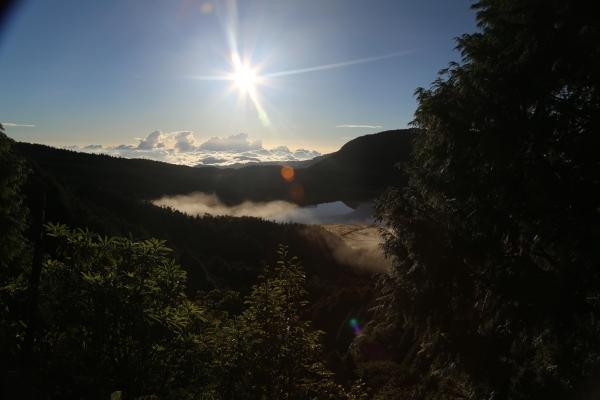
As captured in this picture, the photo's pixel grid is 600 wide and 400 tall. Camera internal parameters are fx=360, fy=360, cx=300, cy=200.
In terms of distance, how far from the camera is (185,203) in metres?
80.1

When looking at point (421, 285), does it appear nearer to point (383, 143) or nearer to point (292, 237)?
point (292, 237)

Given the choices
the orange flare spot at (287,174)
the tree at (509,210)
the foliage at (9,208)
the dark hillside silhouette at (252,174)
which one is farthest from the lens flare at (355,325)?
the orange flare spot at (287,174)

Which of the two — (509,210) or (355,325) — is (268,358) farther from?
(355,325)

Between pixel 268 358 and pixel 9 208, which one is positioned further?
pixel 9 208

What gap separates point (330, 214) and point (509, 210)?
9083 cm

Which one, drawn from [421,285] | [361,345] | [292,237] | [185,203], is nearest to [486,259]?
[421,285]

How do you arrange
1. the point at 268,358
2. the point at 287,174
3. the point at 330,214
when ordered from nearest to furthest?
the point at 268,358, the point at 330,214, the point at 287,174

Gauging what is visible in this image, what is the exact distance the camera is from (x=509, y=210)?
5320 millimetres

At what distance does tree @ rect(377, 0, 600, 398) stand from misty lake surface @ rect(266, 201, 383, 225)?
244 feet

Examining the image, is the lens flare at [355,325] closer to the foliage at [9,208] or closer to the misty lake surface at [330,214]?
the foliage at [9,208]

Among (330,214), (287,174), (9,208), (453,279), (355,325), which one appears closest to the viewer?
(453,279)

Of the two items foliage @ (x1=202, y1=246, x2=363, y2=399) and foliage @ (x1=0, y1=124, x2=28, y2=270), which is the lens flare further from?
foliage @ (x1=0, y1=124, x2=28, y2=270)

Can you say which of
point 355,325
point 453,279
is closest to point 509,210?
point 453,279

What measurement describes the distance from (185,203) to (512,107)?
262 ft
